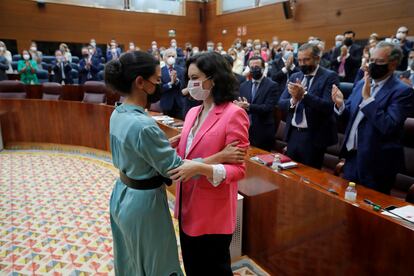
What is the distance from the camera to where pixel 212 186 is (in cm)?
125

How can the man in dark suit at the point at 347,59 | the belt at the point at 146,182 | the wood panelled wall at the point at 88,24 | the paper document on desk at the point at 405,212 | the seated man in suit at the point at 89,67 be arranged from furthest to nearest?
the wood panelled wall at the point at 88,24 < the seated man in suit at the point at 89,67 < the man in dark suit at the point at 347,59 < the paper document on desk at the point at 405,212 < the belt at the point at 146,182

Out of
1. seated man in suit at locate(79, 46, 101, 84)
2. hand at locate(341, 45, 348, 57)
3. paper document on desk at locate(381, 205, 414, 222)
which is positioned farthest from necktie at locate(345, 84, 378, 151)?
seated man in suit at locate(79, 46, 101, 84)

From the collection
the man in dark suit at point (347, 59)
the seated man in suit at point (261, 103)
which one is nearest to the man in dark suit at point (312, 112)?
the seated man in suit at point (261, 103)

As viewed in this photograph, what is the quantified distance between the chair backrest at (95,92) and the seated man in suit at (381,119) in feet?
15.7

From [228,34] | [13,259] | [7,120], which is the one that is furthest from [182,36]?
[13,259]

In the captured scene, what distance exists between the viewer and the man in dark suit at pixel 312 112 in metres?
2.08

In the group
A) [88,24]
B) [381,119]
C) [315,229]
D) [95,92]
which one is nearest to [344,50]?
[381,119]

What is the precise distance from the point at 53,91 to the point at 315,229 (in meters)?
5.67

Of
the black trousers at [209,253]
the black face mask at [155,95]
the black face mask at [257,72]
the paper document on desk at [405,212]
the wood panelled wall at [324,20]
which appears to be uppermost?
the wood panelled wall at [324,20]

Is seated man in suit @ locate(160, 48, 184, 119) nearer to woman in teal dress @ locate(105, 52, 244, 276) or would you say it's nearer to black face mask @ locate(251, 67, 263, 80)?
black face mask @ locate(251, 67, 263, 80)

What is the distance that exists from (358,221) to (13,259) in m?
2.27

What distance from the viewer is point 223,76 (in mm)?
1271

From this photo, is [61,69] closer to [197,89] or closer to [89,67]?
[89,67]

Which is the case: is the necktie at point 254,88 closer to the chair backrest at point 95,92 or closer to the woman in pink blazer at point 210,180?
the woman in pink blazer at point 210,180
